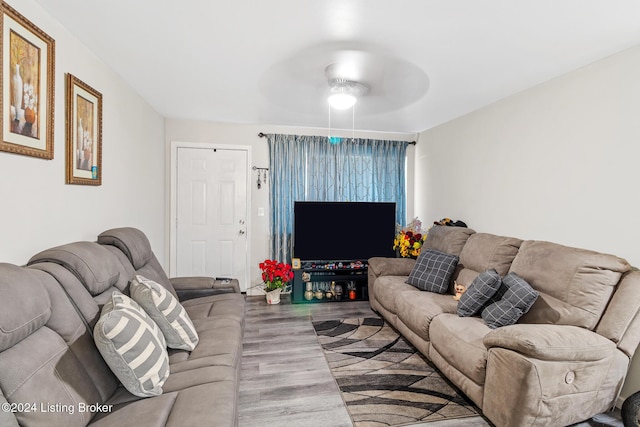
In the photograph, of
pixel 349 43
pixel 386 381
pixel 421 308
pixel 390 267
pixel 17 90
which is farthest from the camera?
pixel 390 267

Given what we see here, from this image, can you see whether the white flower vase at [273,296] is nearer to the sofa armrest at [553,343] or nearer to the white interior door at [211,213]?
the white interior door at [211,213]

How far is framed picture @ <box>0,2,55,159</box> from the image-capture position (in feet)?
5.21

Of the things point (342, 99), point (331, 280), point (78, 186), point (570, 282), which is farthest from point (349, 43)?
point (331, 280)

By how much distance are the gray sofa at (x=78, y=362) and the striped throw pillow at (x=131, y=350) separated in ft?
0.24

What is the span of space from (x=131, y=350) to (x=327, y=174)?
147 inches

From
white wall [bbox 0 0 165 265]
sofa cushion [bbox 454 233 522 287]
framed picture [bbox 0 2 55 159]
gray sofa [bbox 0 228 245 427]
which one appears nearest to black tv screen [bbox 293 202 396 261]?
sofa cushion [bbox 454 233 522 287]

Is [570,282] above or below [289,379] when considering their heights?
above

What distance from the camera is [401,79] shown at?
2.86 meters

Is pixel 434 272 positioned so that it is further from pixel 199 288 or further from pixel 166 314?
pixel 166 314

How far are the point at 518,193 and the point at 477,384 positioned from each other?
197 cm

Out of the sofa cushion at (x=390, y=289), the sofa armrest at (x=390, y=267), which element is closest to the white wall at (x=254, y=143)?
the sofa armrest at (x=390, y=267)

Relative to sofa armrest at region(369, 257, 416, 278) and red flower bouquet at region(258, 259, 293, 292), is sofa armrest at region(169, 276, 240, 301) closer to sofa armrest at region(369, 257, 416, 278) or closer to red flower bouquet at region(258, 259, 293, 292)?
red flower bouquet at region(258, 259, 293, 292)

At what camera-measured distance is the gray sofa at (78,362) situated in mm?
1163

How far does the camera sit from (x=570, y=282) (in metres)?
2.26
